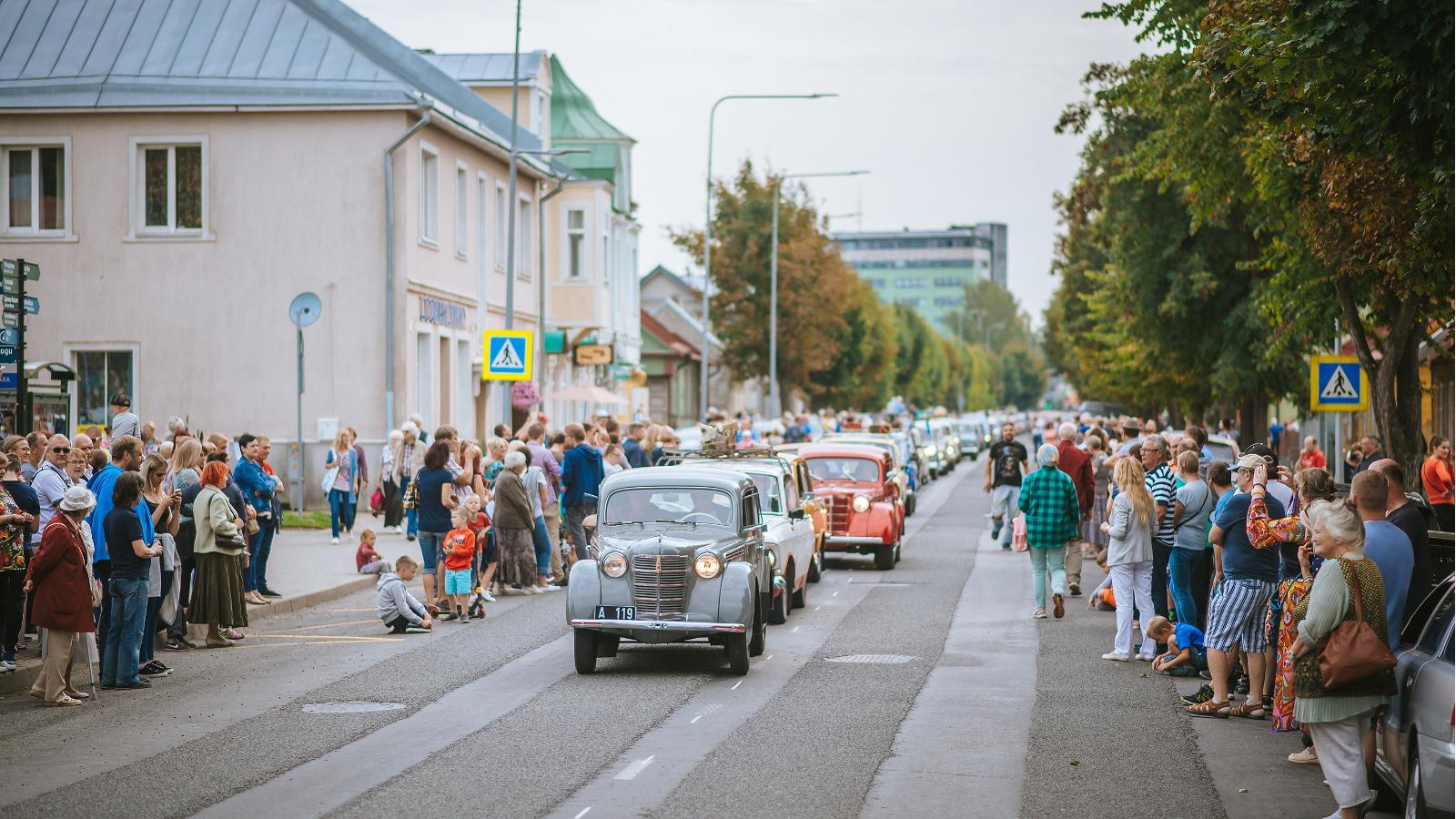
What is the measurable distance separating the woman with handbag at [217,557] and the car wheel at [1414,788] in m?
10.2

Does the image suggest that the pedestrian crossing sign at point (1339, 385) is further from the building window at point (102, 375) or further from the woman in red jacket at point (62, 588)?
the building window at point (102, 375)

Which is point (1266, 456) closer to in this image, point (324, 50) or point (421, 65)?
point (324, 50)

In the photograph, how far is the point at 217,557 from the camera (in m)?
15.3

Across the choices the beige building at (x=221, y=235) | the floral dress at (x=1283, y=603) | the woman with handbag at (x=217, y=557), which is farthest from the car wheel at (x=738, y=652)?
the beige building at (x=221, y=235)

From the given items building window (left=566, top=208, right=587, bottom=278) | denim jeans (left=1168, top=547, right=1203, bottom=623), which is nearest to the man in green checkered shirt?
denim jeans (left=1168, top=547, right=1203, bottom=623)

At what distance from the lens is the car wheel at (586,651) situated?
1399cm

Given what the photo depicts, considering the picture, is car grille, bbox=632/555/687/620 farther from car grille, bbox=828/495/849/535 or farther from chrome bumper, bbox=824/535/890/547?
Answer: car grille, bbox=828/495/849/535

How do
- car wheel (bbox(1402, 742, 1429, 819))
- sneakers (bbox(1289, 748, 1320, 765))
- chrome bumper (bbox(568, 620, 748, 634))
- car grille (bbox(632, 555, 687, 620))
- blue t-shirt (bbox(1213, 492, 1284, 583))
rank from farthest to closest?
car grille (bbox(632, 555, 687, 620)) → chrome bumper (bbox(568, 620, 748, 634)) → blue t-shirt (bbox(1213, 492, 1284, 583)) → sneakers (bbox(1289, 748, 1320, 765)) → car wheel (bbox(1402, 742, 1429, 819))

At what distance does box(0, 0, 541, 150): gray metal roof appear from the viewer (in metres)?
32.8

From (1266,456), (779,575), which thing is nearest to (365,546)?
(779,575)

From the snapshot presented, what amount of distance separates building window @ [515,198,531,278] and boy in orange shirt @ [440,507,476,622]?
24.5 metres

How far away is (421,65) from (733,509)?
27942mm

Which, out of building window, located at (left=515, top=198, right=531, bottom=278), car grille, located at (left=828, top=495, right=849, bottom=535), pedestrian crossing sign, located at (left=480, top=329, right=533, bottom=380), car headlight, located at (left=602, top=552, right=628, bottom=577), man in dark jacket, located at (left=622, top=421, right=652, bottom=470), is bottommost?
car grille, located at (left=828, top=495, right=849, bottom=535)

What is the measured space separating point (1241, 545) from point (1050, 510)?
5417mm
